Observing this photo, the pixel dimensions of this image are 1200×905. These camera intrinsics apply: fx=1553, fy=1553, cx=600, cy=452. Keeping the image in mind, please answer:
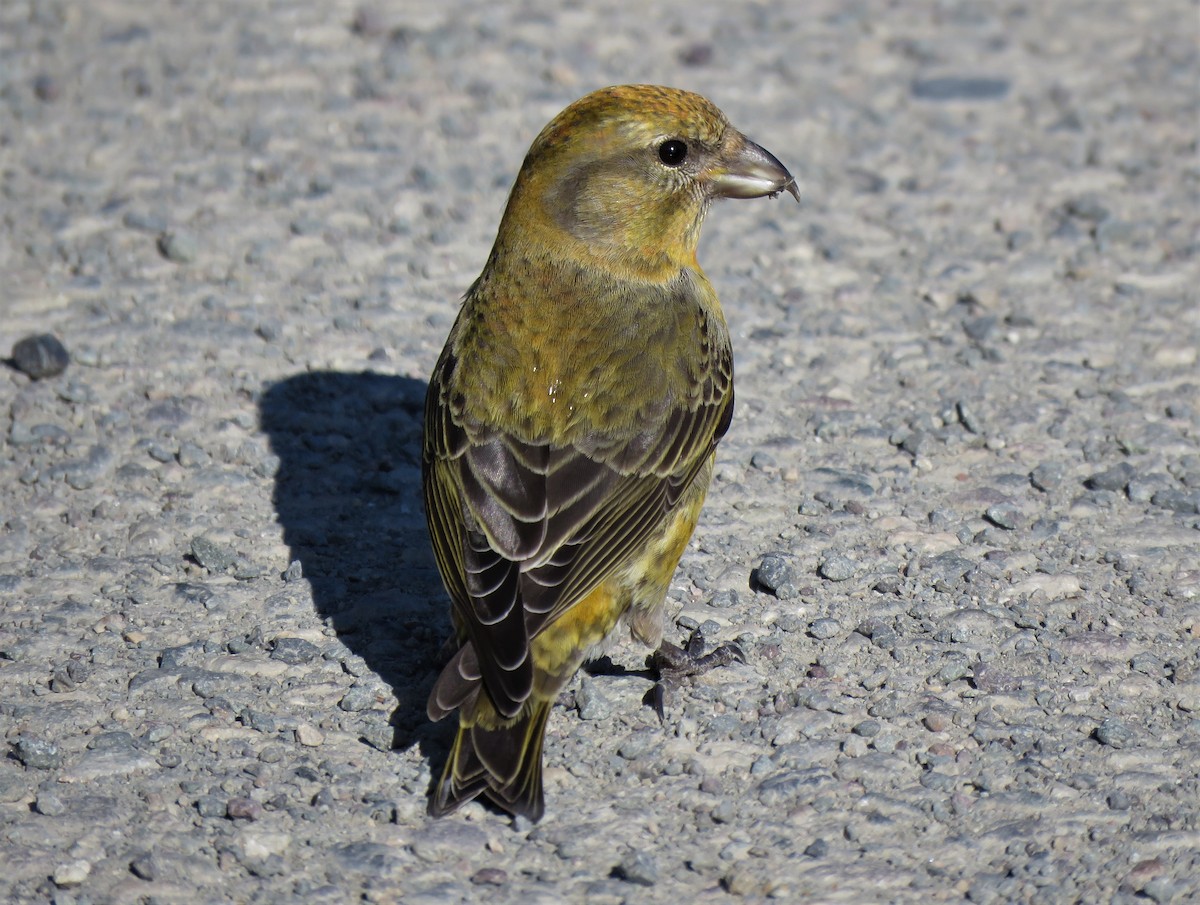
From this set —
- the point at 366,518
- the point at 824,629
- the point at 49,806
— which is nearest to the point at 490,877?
the point at 49,806

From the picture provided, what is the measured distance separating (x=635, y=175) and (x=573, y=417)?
35.9 inches

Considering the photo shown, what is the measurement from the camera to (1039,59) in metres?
8.88

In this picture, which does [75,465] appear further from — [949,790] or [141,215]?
[949,790]

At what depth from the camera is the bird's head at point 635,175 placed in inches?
197

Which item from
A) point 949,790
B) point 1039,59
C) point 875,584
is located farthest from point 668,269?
point 1039,59

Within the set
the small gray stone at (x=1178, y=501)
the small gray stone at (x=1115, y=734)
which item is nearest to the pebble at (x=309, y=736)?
the small gray stone at (x=1115, y=734)

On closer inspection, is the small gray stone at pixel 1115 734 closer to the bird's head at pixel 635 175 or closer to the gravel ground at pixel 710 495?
the gravel ground at pixel 710 495

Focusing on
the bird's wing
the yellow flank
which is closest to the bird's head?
the bird's wing

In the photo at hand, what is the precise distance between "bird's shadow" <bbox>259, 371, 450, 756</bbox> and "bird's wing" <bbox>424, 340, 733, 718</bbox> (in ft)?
1.43

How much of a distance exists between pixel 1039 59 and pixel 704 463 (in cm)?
504

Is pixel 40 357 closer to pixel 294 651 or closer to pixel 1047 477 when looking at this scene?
pixel 294 651

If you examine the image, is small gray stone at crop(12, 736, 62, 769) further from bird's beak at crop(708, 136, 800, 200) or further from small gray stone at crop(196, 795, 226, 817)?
bird's beak at crop(708, 136, 800, 200)

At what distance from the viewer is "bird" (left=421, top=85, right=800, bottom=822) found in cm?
421

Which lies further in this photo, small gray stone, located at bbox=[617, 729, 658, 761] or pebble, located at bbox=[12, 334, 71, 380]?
pebble, located at bbox=[12, 334, 71, 380]
